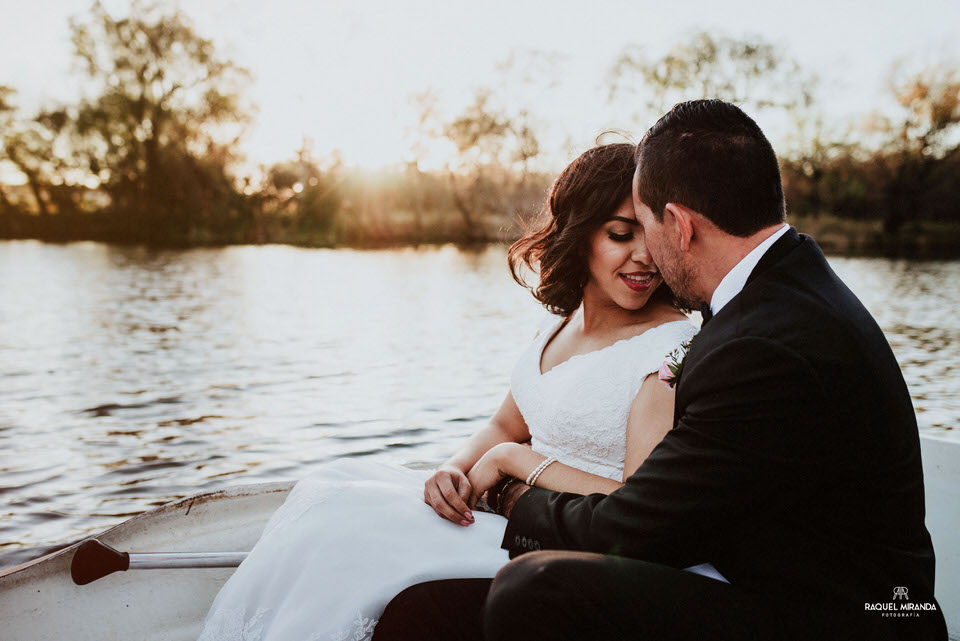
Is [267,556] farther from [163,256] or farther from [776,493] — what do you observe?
[163,256]

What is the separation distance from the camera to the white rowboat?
2681 millimetres

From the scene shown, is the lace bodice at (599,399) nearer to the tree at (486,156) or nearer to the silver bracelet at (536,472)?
the silver bracelet at (536,472)

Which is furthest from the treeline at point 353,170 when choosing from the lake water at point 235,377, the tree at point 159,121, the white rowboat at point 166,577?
the white rowboat at point 166,577

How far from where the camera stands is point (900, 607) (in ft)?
4.64

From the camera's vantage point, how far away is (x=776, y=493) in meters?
1.38

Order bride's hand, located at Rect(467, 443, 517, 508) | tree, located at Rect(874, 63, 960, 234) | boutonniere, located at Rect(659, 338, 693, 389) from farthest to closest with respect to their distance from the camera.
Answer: tree, located at Rect(874, 63, 960, 234)
bride's hand, located at Rect(467, 443, 517, 508)
boutonniere, located at Rect(659, 338, 693, 389)

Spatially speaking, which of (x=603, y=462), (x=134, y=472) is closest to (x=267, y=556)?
(x=603, y=462)

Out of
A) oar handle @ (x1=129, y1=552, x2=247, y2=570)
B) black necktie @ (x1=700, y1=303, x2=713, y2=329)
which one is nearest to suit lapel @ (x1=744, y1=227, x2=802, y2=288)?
black necktie @ (x1=700, y1=303, x2=713, y2=329)

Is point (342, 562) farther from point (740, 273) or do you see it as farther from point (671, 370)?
point (740, 273)

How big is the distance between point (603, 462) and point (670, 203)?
2.91ft

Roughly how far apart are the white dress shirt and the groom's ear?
0.12 metres

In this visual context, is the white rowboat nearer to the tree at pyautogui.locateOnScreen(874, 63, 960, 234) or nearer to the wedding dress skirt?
the wedding dress skirt

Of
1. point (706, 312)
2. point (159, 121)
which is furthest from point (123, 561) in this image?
point (159, 121)

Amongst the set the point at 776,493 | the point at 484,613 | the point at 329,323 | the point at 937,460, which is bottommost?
the point at 329,323
